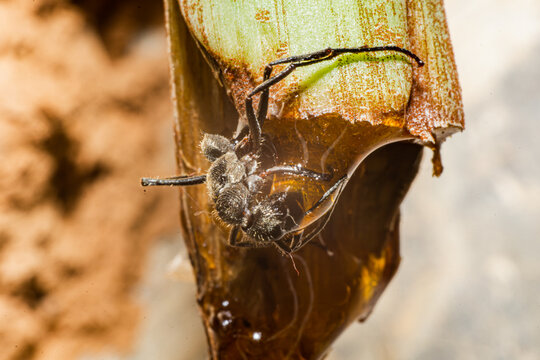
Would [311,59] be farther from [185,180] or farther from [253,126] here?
[185,180]

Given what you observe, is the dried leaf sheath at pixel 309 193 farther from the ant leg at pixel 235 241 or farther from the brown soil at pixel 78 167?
the brown soil at pixel 78 167

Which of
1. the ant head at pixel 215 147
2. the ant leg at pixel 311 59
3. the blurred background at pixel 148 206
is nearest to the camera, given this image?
the ant leg at pixel 311 59

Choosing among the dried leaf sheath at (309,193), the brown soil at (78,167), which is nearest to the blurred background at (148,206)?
the brown soil at (78,167)

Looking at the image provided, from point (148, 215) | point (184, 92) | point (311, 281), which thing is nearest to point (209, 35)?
point (184, 92)

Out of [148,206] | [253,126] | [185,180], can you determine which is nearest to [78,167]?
[148,206]

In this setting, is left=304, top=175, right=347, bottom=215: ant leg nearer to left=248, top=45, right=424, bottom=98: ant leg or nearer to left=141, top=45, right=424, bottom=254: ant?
left=141, top=45, right=424, bottom=254: ant

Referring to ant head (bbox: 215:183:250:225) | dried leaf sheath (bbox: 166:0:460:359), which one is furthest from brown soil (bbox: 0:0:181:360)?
ant head (bbox: 215:183:250:225)
